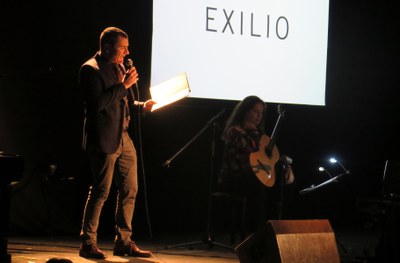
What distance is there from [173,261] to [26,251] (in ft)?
3.59

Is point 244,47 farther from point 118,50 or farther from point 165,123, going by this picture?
point 118,50

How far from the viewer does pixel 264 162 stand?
4.86m

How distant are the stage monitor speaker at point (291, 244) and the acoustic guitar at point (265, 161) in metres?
1.53

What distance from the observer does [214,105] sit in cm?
550

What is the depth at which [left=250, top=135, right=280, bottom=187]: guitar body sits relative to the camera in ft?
15.7

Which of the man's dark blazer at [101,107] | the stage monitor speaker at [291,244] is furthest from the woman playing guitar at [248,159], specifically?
the stage monitor speaker at [291,244]

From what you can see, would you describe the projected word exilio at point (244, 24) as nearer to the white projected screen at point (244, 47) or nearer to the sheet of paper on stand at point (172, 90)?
the white projected screen at point (244, 47)

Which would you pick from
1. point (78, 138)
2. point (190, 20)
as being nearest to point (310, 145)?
point (190, 20)

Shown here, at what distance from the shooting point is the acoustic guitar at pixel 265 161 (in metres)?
4.80

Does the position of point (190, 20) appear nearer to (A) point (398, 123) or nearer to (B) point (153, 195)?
(B) point (153, 195)

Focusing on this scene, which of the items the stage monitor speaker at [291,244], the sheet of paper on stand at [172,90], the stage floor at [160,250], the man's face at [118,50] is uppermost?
the man's face at [118,50]

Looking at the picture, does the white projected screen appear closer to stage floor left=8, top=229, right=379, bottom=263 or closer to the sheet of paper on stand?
the sheet of paper on stand

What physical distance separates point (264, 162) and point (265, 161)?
0.05 feet

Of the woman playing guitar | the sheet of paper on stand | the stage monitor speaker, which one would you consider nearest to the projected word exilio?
the woman playing guitar
